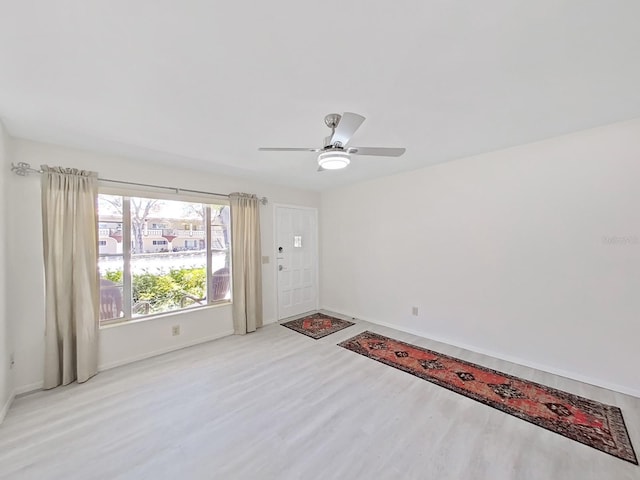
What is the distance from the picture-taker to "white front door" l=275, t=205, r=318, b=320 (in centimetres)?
459

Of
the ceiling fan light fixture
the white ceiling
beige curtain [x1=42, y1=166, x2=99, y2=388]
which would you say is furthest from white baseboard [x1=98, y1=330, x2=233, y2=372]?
the ceiling fan light fixture

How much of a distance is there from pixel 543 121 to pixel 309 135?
82.8 inches

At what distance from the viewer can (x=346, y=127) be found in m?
1.84

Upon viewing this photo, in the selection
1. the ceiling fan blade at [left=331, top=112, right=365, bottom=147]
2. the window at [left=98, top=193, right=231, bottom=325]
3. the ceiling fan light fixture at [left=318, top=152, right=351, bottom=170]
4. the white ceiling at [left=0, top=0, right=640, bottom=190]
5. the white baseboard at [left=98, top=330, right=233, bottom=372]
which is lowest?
the white baseboard at [left=98, top=330, right=233, bottom=372]

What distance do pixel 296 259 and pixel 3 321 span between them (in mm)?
3513

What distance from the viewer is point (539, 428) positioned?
1.92 metres

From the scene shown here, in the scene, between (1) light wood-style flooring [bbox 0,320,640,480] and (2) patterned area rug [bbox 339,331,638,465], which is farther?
(2) patterned area rug [bbox 339,331,638,465]

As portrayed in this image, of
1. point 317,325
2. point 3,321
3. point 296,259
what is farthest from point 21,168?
point 317,325

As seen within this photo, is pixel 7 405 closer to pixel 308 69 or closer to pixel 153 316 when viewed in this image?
pixel 153 316

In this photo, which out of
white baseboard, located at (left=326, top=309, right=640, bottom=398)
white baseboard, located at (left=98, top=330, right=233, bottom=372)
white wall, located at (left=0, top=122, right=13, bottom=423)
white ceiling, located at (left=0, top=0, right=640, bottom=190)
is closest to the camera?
white ceiling, located at (left=0, top=0, right=640, bottom=190)

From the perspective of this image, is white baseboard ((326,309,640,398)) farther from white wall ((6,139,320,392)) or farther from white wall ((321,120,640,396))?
white wall ((6,139,320,392))

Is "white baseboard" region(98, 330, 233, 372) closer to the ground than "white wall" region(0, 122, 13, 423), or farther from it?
closer to the ground

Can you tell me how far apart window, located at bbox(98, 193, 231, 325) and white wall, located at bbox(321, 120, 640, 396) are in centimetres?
259

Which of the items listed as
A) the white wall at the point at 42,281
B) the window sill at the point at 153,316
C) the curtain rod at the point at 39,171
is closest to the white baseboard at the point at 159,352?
the white wall at the point at 42,281
